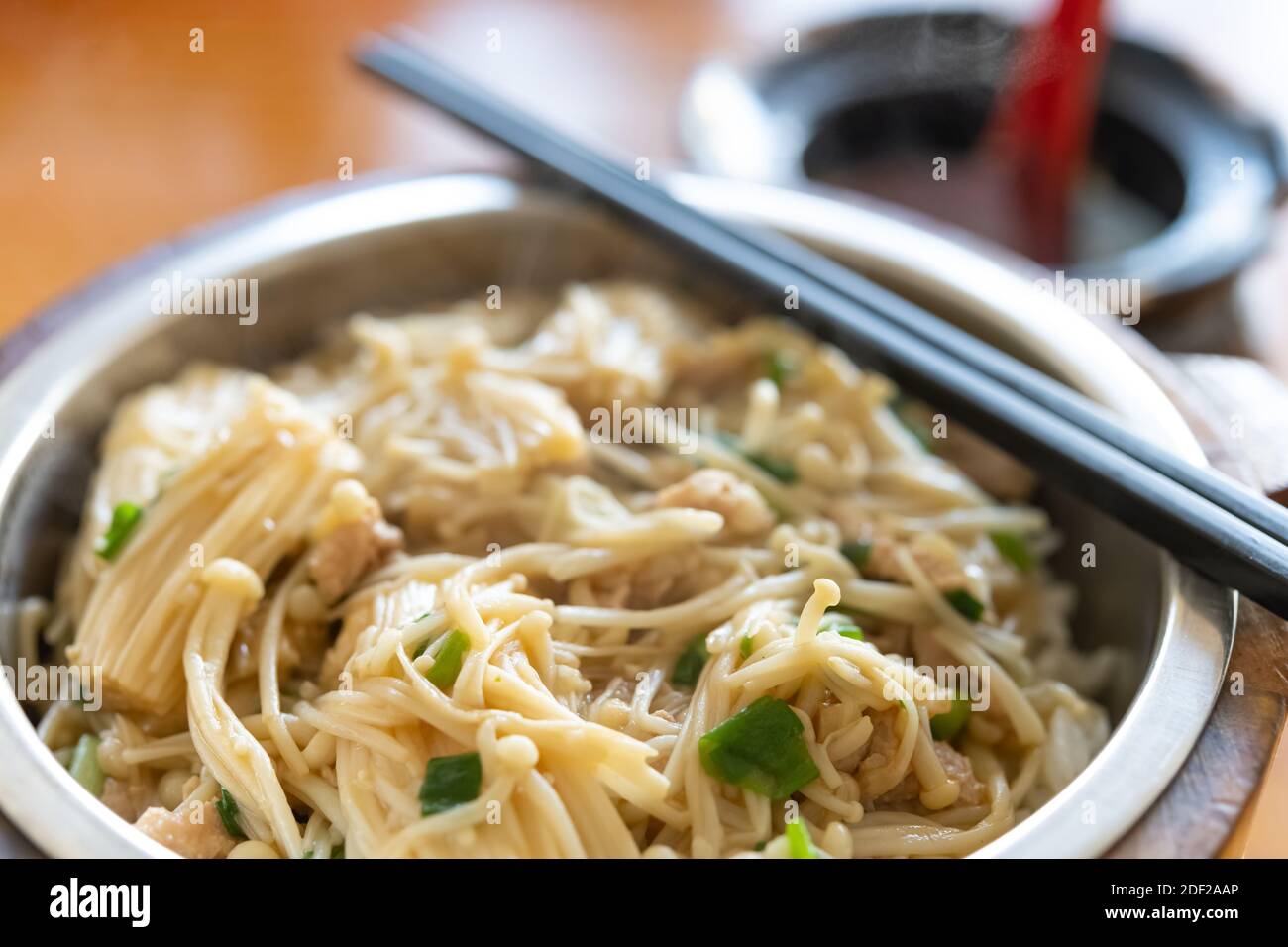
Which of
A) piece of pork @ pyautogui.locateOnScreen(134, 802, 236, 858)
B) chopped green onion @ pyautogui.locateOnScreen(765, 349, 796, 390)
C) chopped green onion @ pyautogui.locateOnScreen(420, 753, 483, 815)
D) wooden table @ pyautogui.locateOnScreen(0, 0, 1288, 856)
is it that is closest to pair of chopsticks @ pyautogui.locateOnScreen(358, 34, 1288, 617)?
chopped green onion @ pyautogui.locateOnScreen(765, 349, 796, 390)

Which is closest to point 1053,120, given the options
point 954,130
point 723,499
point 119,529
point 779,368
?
point 954,130

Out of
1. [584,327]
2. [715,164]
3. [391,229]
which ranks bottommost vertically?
[584,327]

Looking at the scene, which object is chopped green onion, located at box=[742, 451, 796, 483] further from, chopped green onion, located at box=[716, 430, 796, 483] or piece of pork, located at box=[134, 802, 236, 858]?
piece of pork, located at box=[134, 802, 236, 858]

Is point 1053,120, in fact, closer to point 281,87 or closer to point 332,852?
point 281,87

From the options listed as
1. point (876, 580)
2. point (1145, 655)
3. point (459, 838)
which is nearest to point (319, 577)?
point (459, 838)

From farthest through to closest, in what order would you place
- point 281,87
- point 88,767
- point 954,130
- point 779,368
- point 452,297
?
point 281,87 → point 954,130 → point 452,297 → point 779,368 → point 88,767
